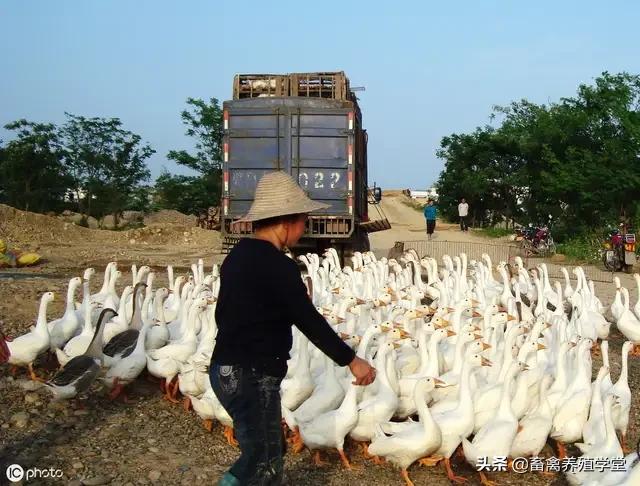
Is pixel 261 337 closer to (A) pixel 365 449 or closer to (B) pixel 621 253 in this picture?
(A) pixel 365 449

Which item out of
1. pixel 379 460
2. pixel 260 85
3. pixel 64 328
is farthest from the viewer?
pixel 260 85

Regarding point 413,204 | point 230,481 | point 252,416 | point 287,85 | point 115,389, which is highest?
point 287,85

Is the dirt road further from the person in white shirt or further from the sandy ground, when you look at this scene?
the sandy ground

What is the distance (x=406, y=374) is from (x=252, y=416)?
384cm

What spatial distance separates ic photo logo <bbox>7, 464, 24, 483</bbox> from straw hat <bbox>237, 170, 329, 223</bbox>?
7.86ft

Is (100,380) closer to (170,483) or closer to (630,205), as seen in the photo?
(170,483)

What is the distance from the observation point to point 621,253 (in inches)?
642

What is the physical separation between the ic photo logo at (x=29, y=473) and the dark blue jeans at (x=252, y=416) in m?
1.93

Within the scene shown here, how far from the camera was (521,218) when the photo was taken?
26906 mm

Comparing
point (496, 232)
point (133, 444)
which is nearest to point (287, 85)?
point (133, 444)

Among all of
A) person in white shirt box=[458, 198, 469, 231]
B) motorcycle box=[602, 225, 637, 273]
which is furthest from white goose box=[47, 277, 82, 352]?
person in white shirt box=[458, 198, 469, 231]

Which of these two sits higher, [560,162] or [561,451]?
[560,162]

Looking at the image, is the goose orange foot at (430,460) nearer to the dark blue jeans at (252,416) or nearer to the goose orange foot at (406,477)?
the goose orange foot at (406,477)

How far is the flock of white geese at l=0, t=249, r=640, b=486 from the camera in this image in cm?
525
